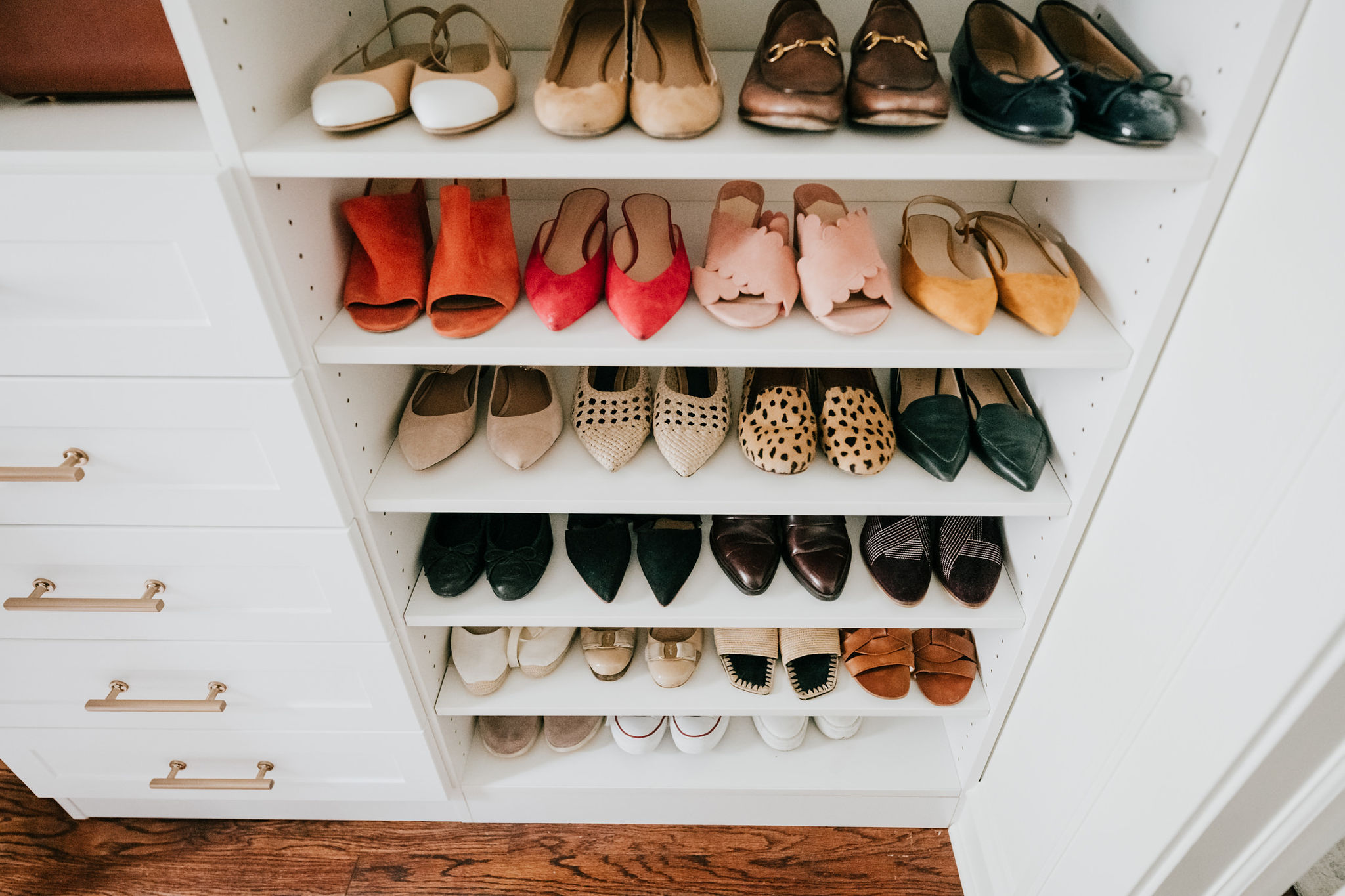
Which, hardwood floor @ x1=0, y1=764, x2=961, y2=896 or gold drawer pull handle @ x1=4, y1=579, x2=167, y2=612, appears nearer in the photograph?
gold drawer pull handle @ x1=4, y1=579, x2=167, y2=612

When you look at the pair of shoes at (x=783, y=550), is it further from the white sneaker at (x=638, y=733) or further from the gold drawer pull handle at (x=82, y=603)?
the gold drawer pull handle at (x=82, y=603)

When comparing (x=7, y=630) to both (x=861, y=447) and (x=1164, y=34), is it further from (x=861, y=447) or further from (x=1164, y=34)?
(x=1164, y=34)

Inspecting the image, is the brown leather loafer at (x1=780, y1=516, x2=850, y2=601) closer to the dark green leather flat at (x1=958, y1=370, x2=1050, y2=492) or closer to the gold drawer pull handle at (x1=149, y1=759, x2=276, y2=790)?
the dark green leather flat at (x1=958, y1=370, x2=1050, y2=492)

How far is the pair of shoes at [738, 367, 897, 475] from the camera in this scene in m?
0.96

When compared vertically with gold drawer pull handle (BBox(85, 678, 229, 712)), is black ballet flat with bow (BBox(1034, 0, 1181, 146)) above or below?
above

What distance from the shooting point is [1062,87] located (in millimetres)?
696

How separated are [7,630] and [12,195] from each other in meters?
0.65

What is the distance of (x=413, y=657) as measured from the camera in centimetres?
110

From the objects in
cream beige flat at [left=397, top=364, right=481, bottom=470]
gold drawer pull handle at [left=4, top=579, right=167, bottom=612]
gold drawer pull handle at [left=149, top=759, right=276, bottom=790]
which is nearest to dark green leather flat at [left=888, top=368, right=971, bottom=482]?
cream beige flat at [left=397, top=364, right=481, bottom=470]

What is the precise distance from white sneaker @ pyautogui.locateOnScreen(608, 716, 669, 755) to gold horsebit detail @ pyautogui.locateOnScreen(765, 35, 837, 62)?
1.03 metres

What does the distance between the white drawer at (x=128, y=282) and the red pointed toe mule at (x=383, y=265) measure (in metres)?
0.10

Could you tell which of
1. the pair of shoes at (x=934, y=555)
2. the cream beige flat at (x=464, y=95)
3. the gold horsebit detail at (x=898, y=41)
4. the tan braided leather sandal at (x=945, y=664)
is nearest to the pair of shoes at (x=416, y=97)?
the cream beige flat at (x=464, y=95)

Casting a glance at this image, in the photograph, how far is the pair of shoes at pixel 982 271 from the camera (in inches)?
32.3

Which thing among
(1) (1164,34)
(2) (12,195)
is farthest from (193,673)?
(1) (1164,34)
